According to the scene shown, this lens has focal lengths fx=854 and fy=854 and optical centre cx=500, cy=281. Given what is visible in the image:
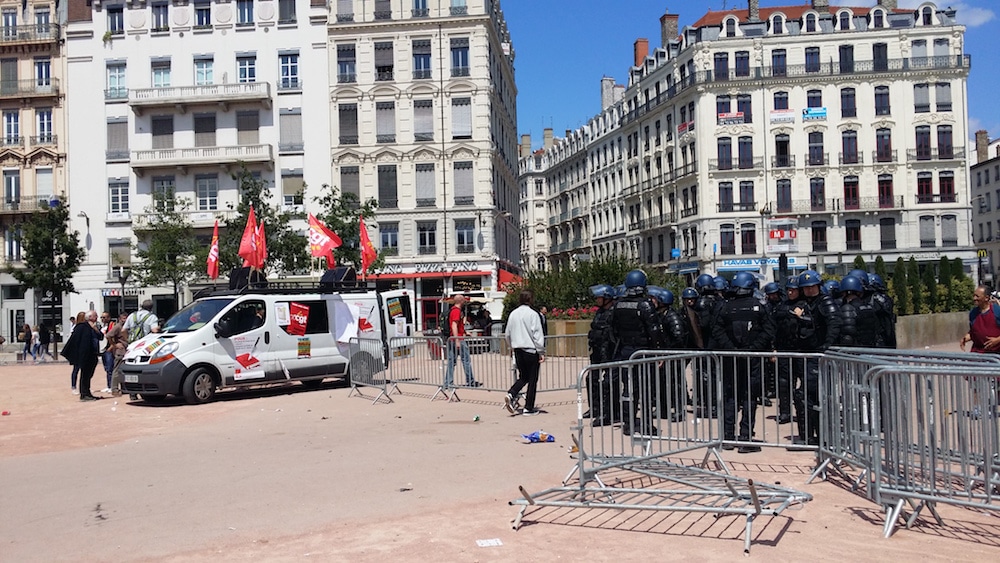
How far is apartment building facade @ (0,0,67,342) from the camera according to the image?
44.2 metres

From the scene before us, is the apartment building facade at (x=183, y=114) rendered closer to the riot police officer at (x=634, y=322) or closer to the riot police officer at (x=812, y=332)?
the riot police officer at (x=634, y=322)

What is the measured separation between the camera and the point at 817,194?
56.3m

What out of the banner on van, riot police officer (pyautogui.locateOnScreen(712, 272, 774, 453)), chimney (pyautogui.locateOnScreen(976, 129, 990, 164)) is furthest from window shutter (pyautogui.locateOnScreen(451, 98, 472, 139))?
chimney (pyautogui.locateOnScreen(976, 129, 990, 164))

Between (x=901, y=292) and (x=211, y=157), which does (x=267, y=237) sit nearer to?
(x=211, y=157)

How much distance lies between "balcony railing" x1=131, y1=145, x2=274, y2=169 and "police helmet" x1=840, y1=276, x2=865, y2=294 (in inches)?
1417

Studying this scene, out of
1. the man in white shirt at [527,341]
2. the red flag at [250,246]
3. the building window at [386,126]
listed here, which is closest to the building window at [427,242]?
the building window at [386,126]

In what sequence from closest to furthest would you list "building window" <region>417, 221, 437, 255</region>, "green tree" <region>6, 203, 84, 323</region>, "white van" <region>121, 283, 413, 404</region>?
"white van" <region>121, 283, 413, 404</region> → "green tree" <region>6, 203, 84, 323</region> → "building window" <region>417, 221, 437, 255</region>

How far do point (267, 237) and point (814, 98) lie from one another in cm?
3795

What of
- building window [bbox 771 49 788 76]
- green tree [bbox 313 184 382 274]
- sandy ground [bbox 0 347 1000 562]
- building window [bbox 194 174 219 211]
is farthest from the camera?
building window [bbox 771 49 788 76]

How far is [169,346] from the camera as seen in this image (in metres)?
13.8

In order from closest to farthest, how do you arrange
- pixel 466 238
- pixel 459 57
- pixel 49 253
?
pixel 49 253 → pixel 459 57 → pixel 466 238

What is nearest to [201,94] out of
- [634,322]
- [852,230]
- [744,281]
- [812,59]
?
[634,322]

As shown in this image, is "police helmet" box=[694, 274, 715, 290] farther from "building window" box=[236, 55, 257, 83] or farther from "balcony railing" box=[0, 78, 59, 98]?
"balcony railing" box=[0, 78, 59, 98]

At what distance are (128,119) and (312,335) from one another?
3308 centimetres
